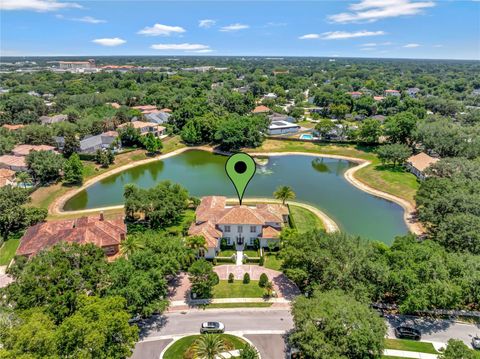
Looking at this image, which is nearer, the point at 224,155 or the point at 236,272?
the point at 236,272

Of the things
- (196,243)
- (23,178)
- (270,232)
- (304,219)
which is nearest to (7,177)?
(23,178)

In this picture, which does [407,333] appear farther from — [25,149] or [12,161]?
[25,149]

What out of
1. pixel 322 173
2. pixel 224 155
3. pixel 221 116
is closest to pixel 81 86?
pixel 221 116

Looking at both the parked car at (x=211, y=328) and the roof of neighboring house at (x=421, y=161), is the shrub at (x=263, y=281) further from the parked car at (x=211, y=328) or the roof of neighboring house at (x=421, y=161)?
the roof of neighboring house at (x=421, y=161)

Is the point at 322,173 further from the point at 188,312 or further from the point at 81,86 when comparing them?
the point at 81,86

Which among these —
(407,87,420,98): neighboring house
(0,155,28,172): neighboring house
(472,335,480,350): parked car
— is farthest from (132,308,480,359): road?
(407,87,420,98): neighboring house

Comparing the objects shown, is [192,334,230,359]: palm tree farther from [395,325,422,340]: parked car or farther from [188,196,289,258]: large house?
[395,325,422,340]: parked car
